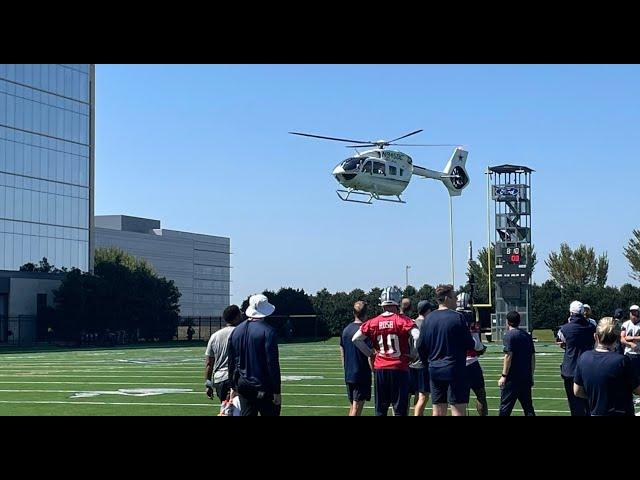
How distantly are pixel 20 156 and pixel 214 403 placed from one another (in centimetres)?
5259

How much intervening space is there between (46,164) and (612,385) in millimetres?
64116

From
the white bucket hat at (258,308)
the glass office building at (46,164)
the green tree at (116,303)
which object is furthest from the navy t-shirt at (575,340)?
the glass office building at (46,164)

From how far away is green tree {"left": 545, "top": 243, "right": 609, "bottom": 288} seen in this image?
83750 mm

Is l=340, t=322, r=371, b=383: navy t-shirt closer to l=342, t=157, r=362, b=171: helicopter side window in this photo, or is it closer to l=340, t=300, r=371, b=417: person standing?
l=340, t=300, r=371, b=417: person standing

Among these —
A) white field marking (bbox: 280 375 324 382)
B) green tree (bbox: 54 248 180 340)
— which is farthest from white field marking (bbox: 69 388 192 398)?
green tree (bbox: 54 248 180 340)

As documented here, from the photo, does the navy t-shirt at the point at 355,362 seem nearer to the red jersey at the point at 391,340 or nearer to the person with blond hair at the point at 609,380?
the red jersey at the point at 391,340

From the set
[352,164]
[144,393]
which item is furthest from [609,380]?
[352,164]

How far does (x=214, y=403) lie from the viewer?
17547 millimetres

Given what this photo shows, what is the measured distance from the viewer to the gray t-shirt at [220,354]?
10672 mm

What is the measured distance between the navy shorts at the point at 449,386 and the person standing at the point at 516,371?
148 cm
